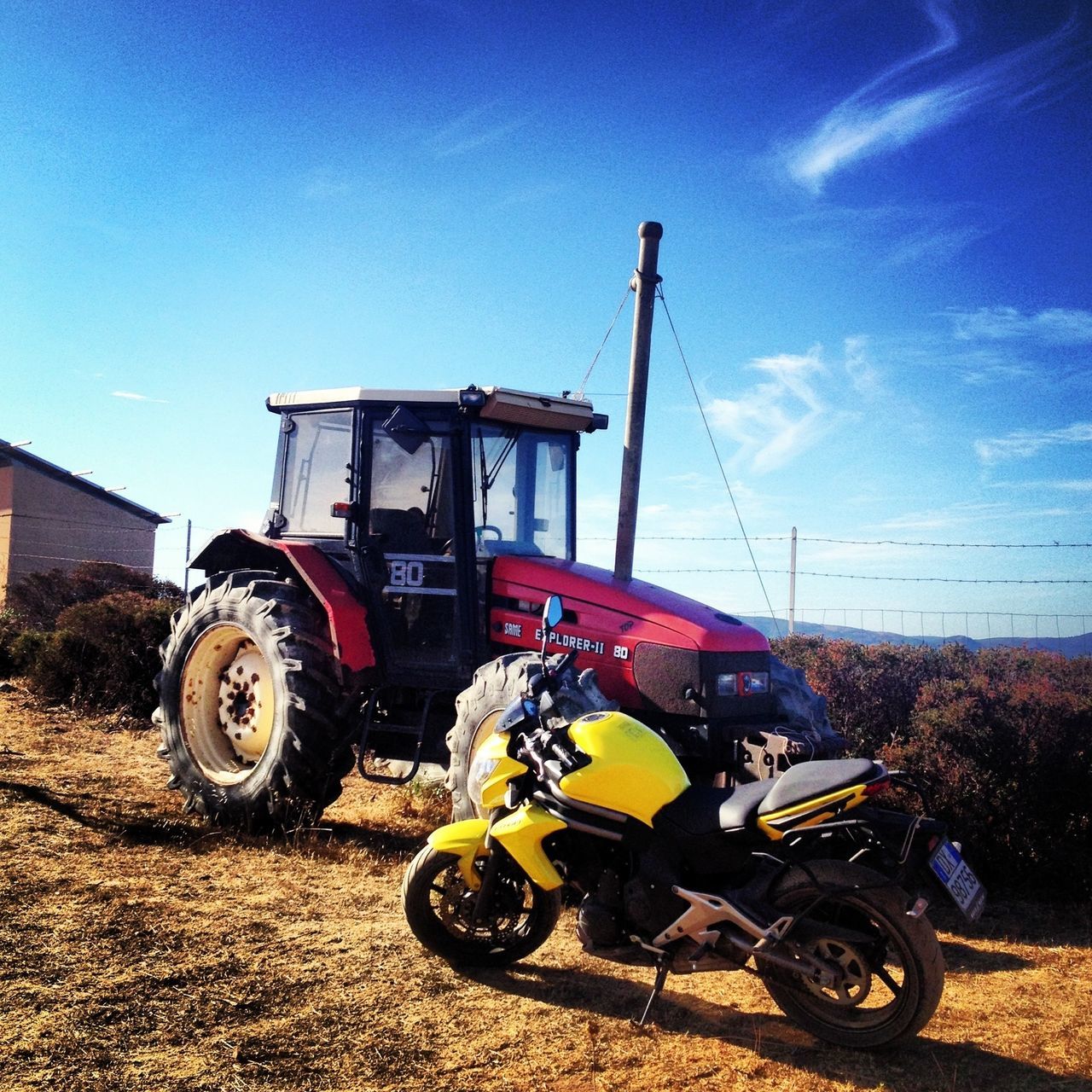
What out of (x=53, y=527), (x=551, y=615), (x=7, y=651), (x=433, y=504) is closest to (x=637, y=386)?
(x=433, y=504)

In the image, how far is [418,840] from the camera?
5809mm

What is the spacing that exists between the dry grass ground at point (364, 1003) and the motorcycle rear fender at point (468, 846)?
377 millimetres

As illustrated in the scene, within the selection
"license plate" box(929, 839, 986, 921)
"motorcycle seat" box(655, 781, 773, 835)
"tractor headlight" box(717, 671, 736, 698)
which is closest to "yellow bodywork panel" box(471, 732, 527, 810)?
"motorcycle seat" box(655, 781, 773, 835)

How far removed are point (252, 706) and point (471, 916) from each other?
293 cm

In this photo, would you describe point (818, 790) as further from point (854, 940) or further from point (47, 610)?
point (47, 610)

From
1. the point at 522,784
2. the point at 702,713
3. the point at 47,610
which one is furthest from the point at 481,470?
the point at 47,610

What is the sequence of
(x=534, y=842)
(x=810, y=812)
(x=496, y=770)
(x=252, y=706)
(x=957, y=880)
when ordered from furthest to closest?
(x=252, y=706) < (x=496, y=770) < (x=534, y=842) < (x=810, y=812) < (x=957, y=880)

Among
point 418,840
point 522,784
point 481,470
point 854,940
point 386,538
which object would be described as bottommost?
point 418,840

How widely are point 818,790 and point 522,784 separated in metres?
1.11

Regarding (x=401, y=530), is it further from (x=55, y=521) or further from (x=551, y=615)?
(x=55, y=521)

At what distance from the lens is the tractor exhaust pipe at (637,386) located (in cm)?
739

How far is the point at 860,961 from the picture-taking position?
3.05 m

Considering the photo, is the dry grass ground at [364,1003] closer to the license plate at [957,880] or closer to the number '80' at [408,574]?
the license plate at [957,880]

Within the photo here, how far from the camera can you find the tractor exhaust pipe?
739 centimetres
